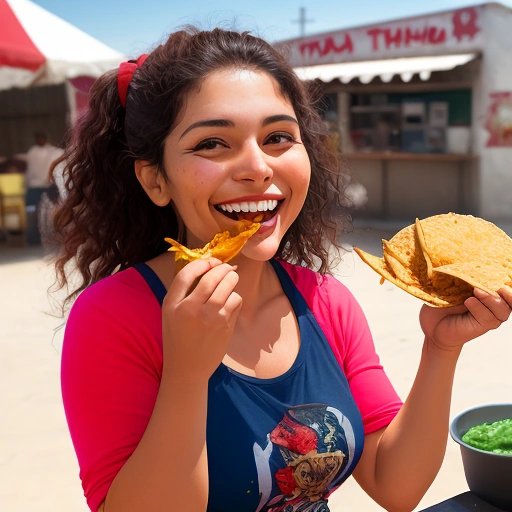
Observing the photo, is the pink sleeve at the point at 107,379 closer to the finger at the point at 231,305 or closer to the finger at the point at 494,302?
the finger at the point at 231,305

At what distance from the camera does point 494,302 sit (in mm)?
1479

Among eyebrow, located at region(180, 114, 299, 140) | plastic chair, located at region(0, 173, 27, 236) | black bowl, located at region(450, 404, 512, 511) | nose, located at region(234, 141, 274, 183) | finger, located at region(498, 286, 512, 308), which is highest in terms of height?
eyebrow, located at region(180, 114, 299, 140)

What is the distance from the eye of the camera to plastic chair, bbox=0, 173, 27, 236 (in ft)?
36.9

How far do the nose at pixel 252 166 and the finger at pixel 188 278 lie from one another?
238mm

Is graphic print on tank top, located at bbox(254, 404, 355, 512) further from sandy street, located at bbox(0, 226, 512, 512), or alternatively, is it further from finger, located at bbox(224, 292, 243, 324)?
sandy street, located at bbox(0, 226, 512, 512)

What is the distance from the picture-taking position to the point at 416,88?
12797 millimetres

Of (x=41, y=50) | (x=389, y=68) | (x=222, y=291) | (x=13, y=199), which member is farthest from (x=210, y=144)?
(x=389, y=68)

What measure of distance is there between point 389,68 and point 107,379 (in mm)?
11806

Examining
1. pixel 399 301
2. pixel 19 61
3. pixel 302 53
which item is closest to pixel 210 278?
pixel 399 301

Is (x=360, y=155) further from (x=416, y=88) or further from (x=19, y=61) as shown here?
(x=19, y=61)

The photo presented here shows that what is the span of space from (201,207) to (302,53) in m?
13.3

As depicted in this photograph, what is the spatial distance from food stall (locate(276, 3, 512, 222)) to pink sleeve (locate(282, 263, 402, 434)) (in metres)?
10.5

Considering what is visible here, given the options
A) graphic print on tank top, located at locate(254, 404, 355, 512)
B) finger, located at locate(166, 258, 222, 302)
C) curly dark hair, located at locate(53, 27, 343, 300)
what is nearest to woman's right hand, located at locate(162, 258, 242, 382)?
finger, located at locate(166, 258, 222, 302)

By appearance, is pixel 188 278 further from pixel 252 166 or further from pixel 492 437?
pixel 492 437
